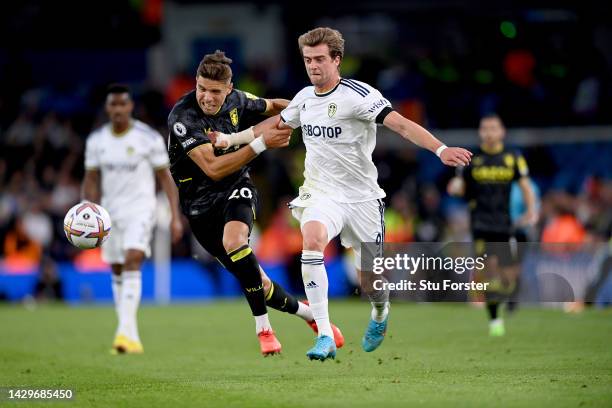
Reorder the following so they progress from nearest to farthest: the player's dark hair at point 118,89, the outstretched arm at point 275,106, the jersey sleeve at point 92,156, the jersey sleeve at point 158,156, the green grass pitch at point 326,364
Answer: the green grass pitch at point 326,364
the outstretched arm at point 275,106
the player's dark hair at point 118,89
the jersey sleeve at point 158,156
the jersey sleeve at point 92,156

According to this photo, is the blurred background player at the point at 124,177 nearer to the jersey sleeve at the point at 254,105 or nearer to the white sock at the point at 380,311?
the jersey sleeve at the point at 254,105

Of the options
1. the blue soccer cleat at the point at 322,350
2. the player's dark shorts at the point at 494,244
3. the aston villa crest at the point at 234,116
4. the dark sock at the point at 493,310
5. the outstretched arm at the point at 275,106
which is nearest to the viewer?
the blue soccer cleat at the point at 322,350

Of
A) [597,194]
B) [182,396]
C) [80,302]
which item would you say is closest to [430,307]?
[597,194]

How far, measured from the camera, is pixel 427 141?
909 centimetres

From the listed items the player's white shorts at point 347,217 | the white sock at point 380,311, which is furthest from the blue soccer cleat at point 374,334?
the player's white shorts at point 347,217

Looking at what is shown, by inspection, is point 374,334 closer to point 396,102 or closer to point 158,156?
point 158,156

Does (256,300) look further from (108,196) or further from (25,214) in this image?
(25,214)

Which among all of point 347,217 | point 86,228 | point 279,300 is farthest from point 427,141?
point 86,228

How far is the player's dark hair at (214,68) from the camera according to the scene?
9859mm

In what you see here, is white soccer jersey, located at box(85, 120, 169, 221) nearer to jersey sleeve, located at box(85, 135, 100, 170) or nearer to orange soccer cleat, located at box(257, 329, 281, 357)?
jersey sleeve, located at box(85, 135, 100, 170)

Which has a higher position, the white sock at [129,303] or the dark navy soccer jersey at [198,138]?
the dark navy soccer jersey at [198,138]

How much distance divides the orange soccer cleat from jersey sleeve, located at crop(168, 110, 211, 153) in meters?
1.78

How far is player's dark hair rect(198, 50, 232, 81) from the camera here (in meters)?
9.86

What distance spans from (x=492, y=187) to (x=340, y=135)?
563cm
